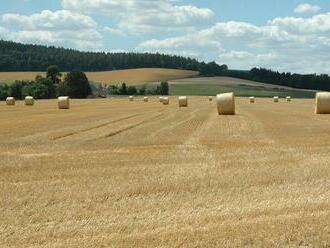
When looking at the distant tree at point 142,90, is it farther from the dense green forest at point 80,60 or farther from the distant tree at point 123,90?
Result: the dense green forest at point 80,60

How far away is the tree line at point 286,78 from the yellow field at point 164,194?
118m

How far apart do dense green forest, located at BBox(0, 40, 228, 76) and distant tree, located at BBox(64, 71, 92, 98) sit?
187 ft

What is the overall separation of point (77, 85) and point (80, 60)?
7442cm

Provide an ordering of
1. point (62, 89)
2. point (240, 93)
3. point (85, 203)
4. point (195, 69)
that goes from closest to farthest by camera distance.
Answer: point (85, 203)
point (240, 93)
point (62, 89)
point (195, 69)

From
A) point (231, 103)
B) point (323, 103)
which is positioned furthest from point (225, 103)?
point (323, 103)

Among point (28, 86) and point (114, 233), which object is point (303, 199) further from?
point (28, 86)

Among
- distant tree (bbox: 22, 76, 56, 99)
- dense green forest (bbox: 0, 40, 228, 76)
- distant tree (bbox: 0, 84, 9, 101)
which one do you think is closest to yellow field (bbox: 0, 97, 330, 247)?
distant tree (bbox: 0, 84, 9, 101)

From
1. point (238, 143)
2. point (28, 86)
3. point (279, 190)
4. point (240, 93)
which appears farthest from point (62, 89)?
point (279, 190)

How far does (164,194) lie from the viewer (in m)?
9.94

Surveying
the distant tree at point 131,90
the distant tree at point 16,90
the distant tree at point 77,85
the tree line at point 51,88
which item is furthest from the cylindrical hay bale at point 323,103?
the distant tree at point 131,90

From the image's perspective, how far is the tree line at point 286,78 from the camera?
13450 cm

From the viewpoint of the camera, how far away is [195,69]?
172 meters

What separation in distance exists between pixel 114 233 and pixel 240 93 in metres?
98.0

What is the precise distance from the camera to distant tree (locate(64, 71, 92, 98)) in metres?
110
